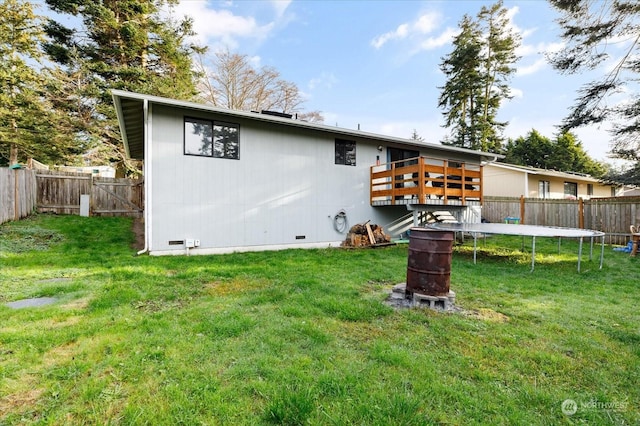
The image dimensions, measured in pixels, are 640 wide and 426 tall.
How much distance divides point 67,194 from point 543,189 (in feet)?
80.2

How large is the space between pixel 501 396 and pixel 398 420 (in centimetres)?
83

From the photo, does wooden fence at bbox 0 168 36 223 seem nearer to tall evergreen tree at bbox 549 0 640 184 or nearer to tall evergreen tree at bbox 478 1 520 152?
tall evergreen tree at bbox 549 0 640 184

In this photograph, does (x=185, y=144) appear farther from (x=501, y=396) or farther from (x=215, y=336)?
(x=501, y=396)

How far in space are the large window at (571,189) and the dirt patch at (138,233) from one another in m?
23.8

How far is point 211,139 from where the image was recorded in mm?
7680

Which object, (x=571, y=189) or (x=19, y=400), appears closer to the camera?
(x=19, y=400)

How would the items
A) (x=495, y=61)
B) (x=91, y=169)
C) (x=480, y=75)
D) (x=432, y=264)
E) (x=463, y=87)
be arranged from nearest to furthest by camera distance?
(x=432, y=264)
(x=495, y=61)
(x=91, y=169)
(x=480, y=75)
(x=463, y=87)

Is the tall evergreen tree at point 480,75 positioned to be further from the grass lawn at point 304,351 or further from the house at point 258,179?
the grass lawn at point 304,351

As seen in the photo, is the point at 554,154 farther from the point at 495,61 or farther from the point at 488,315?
the point at 488,315

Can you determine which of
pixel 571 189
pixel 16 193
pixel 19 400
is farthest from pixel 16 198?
pixel 571 189

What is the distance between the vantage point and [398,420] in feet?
5.92

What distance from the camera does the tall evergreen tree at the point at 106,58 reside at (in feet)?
43.2

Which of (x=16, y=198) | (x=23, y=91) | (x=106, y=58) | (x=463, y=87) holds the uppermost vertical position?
(x=463, y=87)

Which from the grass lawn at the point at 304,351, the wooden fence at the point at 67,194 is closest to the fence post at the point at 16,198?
the wooden fence at the point at 67,194
